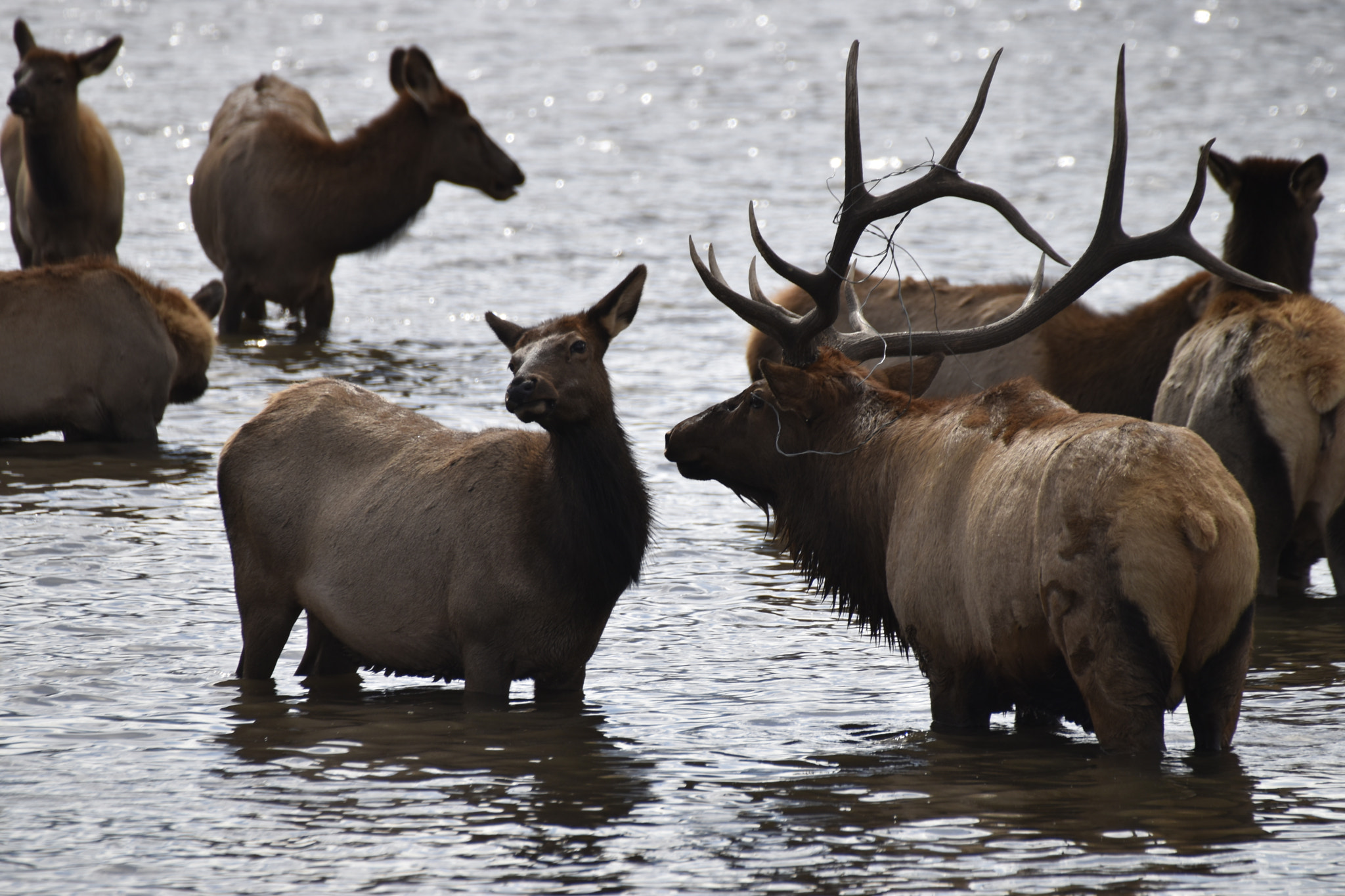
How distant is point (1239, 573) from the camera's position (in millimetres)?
4598

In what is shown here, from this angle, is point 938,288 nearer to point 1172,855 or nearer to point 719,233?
point 1172,855

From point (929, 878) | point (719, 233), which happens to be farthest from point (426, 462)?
point (719, 233)

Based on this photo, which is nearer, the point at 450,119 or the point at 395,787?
the point at 395,787

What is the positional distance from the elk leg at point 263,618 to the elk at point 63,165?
6.96 meters

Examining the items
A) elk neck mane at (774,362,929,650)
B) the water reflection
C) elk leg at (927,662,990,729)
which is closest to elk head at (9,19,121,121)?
the water reflection

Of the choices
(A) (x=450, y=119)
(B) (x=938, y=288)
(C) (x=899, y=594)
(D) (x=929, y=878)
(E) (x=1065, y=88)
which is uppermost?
(E) (x=1065, y=88)

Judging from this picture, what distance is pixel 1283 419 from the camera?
23.5 ft

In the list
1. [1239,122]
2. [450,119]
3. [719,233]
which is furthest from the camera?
[1239,122]

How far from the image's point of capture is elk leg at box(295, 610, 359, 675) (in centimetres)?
637

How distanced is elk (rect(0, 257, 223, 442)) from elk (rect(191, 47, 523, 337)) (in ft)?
10.1

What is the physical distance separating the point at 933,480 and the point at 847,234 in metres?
1.49

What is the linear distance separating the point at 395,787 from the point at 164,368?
5.45 metres

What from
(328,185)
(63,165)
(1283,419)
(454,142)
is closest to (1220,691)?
(1283,419)

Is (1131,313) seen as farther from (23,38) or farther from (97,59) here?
(23,38)
